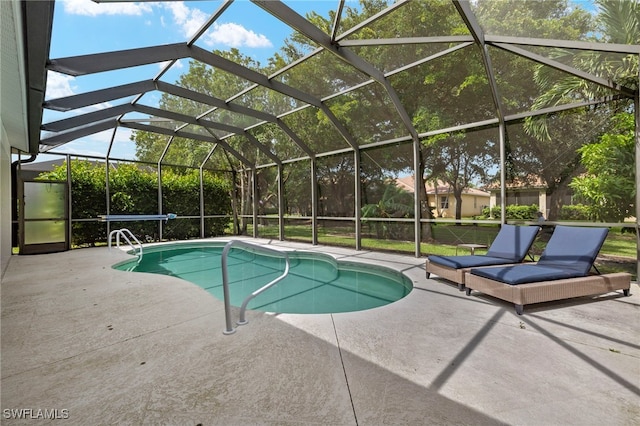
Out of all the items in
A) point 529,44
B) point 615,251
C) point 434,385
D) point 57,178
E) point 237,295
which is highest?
point 529,44

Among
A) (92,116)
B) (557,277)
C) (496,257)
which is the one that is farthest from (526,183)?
(92,116)

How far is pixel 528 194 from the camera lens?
579 centimetres

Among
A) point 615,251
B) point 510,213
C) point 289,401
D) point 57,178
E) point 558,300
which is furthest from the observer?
point 57,178

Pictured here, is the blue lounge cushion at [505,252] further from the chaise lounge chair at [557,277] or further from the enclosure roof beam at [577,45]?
the enclosure roof beam at [577,45]

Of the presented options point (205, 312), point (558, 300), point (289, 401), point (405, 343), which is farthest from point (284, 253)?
point (558, 300)

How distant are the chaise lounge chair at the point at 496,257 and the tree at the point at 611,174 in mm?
1278

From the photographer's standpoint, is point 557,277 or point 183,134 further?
point 183,134

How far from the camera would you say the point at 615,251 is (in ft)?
15.8

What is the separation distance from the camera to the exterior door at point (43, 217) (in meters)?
8.52

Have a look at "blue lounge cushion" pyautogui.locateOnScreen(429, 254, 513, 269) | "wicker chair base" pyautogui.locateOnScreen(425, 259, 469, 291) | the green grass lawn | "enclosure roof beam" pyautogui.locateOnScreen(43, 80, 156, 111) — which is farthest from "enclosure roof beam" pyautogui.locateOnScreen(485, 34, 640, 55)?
"enclosure roof beam" pyautogui.locateOnScreen(43, 80, 156, 111)

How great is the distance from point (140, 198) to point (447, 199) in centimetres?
1082

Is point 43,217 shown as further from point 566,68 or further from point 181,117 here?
point 566,68

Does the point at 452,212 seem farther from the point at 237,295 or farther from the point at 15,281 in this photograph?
A: the point at 15,281

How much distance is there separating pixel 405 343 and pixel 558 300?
8.65 feet
